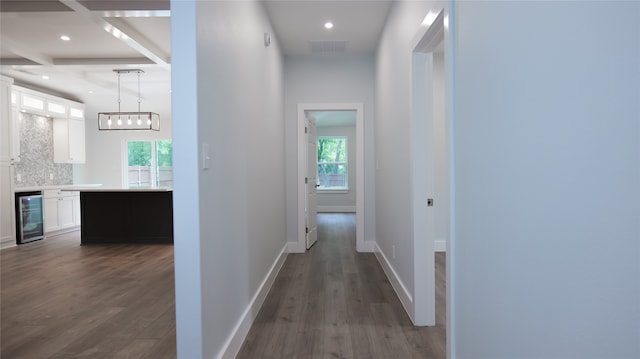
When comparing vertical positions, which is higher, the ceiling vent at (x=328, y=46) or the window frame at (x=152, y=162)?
the ceiling vent at (x=328, y=46)

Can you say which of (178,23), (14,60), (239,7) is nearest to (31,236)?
(14,60)

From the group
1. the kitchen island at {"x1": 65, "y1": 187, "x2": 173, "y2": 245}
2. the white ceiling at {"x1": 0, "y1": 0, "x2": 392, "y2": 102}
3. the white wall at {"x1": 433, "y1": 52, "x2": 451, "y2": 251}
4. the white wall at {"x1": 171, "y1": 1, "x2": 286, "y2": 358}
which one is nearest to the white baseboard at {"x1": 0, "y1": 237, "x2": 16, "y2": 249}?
the kitchen island at {"x1": 65, "y1": 187, "x2": 173, "y2": 245}

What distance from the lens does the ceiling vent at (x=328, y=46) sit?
474cm

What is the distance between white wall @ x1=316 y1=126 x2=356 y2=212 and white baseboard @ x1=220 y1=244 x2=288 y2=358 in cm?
675

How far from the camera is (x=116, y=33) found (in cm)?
430

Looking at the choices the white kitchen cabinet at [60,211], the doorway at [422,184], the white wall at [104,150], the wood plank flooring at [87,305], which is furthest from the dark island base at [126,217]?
the doorway at [422,184]

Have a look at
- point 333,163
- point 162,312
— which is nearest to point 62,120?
point 162,312

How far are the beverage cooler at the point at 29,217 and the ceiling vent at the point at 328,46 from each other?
5451mm

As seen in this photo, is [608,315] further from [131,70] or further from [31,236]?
[31,236]

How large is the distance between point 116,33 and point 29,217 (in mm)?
4003

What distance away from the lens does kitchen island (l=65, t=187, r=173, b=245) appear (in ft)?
19.6

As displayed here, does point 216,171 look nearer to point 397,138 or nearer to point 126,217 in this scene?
point 397,138

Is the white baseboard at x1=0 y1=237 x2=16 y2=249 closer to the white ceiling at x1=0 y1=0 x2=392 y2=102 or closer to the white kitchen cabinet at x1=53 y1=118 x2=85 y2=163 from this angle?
the white kitchen cabinet at x1=53 y1=118 x2=85 y2=163

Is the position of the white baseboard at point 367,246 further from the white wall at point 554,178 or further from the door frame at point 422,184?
the white wall at point 554,178
